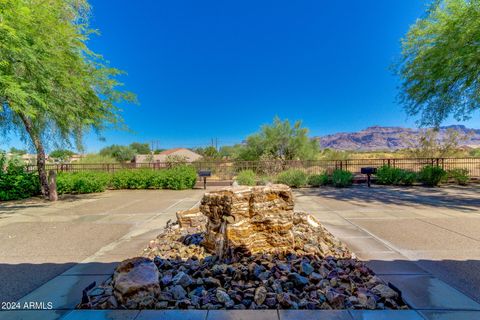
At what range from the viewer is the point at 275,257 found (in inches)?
145

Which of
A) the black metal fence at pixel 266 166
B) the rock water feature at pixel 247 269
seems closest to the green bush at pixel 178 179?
the black metal fence at pixel 266 166

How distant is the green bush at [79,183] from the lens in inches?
471

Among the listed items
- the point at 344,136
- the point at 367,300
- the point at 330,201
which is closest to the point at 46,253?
the point at 367,300

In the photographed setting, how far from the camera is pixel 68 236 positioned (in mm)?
5430

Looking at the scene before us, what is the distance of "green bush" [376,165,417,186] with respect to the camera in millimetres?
13484

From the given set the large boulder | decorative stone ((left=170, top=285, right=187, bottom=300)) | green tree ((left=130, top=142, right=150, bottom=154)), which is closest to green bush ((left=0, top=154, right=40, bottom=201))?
the large boulder

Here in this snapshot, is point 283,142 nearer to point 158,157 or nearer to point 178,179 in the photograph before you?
point 178,179

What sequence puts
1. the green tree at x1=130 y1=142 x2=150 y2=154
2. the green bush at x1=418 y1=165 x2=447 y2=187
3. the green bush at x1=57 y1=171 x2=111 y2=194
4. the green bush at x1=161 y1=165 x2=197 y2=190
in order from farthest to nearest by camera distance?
the green tree at x1=130 y1=142 x2=150 y2=154 → the green bush at x1=161 y1=165 x2=197 y2=190 → the green bush at x1=418 y1=165 x2=447 y2=187 → the green bush at x1=57 y1=171 x2=111 y2=194

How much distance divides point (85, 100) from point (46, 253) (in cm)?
703

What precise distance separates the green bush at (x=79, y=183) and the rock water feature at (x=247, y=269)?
9.21m

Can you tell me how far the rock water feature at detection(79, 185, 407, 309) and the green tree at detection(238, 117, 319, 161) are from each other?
17688mm

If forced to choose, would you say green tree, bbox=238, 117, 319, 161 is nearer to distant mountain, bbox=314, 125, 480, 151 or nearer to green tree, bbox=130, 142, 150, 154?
green tree, bbox=130, 142, 150, 154

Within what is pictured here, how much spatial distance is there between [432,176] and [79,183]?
1610cm

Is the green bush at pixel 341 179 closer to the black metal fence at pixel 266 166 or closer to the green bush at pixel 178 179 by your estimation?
the black metal fence at pixel 266 166
